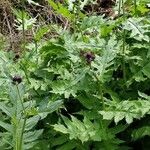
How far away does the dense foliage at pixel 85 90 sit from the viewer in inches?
97.1

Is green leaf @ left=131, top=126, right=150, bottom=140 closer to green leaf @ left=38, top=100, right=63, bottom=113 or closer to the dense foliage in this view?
A: the dense foliage

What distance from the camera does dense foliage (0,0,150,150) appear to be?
2467mm

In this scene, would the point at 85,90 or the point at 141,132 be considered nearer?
the point at 141,132

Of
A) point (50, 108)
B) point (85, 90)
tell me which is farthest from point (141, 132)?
point (50, 108)

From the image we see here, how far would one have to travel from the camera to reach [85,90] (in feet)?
8.76

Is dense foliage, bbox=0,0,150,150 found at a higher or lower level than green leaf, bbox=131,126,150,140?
higher

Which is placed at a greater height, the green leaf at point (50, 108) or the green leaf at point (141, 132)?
the green leaf at point (50, 108)

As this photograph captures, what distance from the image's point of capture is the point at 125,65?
2918mm

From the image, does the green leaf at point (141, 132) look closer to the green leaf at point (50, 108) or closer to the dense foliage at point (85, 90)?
the dense foliage at point (85, 90)

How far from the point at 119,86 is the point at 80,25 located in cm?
45

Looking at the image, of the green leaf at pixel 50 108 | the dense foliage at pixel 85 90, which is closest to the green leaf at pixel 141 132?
the dense foliage at pixel 85 90

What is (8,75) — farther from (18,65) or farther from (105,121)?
(105,121)

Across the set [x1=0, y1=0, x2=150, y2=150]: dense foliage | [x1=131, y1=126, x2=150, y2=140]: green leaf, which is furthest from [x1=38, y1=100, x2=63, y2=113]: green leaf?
[x1=131, y1=126, x2=150, y2=140]: green leaf

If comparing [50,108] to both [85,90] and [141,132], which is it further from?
[141,132]
